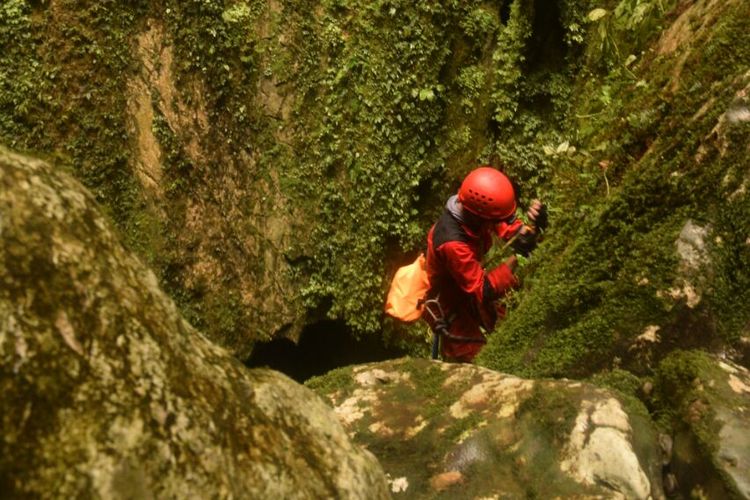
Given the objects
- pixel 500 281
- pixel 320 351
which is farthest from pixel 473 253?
pixel 320 351

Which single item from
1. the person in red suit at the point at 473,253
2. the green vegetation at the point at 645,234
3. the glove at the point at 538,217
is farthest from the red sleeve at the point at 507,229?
the green vegetation at the point at 645,234

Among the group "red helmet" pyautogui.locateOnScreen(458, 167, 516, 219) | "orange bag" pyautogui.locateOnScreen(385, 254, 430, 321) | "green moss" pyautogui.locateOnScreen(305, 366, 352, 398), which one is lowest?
"green moss" pyautogui.locateOnScreen(305, 366, 352, 398)

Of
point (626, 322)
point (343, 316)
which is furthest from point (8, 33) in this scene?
point (626, 322)

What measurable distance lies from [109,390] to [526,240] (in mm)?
4093

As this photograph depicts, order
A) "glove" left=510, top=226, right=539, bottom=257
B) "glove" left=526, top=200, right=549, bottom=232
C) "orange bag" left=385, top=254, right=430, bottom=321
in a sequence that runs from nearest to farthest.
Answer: "glove" left=510, top=226, right=539, bottom=257, "glove" left=526, top=200, right=549, bottom=232, "orange bag" left=385, top=254, right=430, bottom=321

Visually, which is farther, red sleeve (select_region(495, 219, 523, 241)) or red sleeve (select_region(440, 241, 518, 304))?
red sleeve (select_region(495, 219, 523, 241))

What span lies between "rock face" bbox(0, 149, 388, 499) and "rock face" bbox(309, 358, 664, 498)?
0.97 m

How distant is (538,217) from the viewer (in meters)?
Result: 5.85

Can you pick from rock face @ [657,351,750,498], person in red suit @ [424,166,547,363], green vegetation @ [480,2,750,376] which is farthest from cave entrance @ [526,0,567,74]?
rock face @ [657,351,750,498]

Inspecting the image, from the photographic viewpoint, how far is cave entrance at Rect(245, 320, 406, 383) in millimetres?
9102

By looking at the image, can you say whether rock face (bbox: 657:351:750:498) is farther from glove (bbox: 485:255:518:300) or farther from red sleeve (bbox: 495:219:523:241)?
red sleeve (bbox: 495:219:523:241)

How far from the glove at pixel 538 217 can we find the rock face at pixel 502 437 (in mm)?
1922

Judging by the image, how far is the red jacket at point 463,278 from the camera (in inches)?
221

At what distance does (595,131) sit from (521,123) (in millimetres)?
2987
